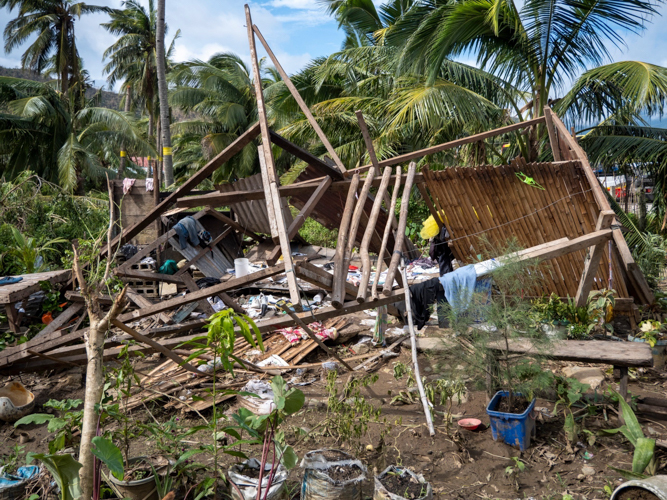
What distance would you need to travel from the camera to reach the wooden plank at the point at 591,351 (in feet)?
13.1

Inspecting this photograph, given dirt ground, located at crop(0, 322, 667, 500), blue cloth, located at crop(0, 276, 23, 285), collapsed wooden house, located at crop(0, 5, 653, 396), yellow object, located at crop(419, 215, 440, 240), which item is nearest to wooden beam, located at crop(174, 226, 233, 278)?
collapsed wooden house, located at crop(0, 5, 653, 396)

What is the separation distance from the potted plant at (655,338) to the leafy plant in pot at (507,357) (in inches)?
81.3

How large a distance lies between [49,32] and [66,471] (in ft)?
96.2

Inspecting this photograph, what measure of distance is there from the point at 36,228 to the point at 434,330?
26.4ft

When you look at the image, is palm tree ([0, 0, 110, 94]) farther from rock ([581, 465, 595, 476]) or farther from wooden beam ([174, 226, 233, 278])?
rock ([581, 465, 595, 476])

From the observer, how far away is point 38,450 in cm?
407

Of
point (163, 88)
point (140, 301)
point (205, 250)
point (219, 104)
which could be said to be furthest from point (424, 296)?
point (219, 104)

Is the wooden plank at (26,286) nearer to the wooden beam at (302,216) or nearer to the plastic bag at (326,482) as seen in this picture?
the wooden beam at (302,216)

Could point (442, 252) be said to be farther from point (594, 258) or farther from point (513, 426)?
point (513, 426)

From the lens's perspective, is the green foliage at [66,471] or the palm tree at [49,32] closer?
the green foliage at [66,471]

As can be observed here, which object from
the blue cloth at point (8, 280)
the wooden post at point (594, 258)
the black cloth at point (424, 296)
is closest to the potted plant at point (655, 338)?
the wooden post at point (594, 258)

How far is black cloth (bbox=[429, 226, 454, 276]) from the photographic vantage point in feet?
22.5

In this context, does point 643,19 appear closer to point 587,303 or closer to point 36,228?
point 587,303

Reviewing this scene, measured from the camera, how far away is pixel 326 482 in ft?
9.47
